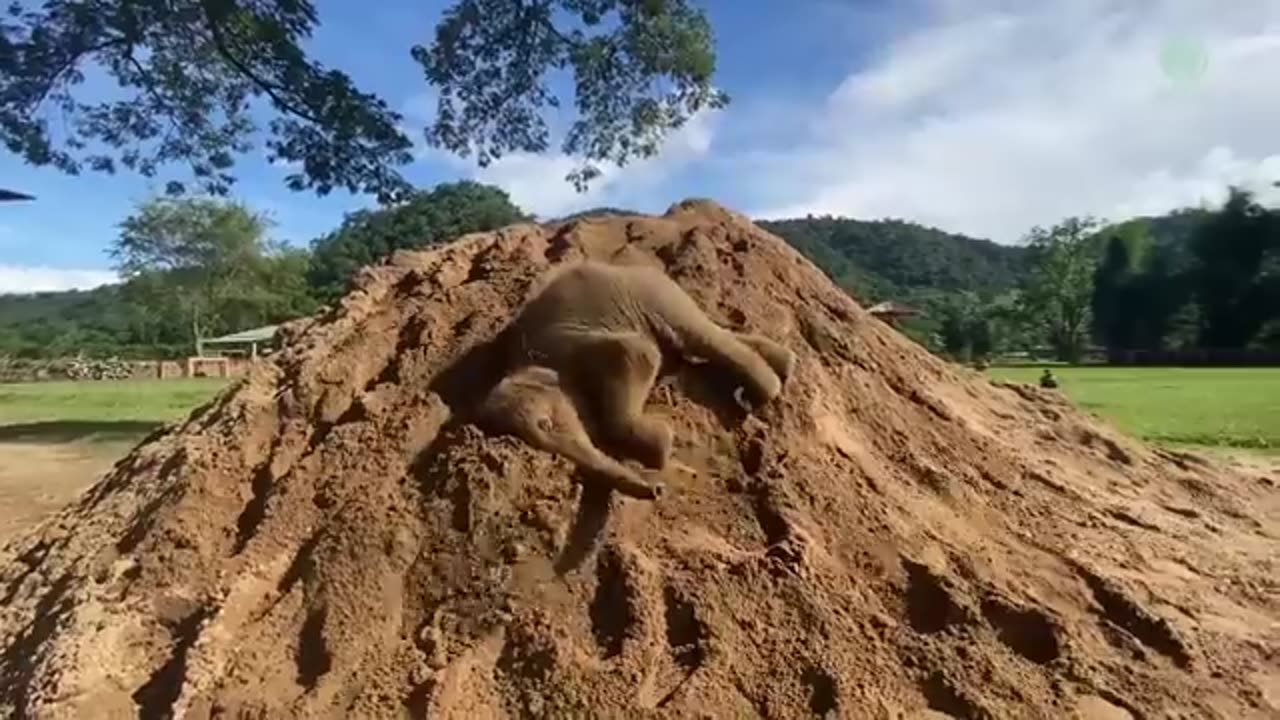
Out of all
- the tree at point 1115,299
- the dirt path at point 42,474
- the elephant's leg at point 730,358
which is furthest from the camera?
the tree at point 1115,299

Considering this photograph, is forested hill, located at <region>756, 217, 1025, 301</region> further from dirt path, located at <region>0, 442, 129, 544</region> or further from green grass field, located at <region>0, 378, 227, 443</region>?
dirt path, located at <region>0, 442, 129, 544</region>

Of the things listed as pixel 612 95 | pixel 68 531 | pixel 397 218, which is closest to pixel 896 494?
pixel 68 531

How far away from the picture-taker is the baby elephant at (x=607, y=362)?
5.60 m

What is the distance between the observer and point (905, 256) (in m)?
104

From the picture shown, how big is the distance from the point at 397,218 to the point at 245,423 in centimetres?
5488

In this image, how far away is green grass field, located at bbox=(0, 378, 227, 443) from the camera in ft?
62.0

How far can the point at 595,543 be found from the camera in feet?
17.2

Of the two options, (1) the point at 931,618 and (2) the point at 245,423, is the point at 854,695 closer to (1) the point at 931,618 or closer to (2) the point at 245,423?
(1) the point at 931,618

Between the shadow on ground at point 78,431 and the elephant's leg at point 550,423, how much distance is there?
1238 cm

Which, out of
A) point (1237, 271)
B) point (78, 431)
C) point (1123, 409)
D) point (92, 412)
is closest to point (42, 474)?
point (78, 431)

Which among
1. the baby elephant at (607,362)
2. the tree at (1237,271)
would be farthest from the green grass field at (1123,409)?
the tree at (1237,271)

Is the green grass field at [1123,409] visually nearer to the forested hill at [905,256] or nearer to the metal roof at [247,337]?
the metal roof at [247,337]

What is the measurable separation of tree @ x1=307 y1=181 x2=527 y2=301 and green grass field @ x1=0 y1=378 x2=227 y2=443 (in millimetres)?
20021

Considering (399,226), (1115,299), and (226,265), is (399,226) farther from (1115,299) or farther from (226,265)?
(1115,299)
